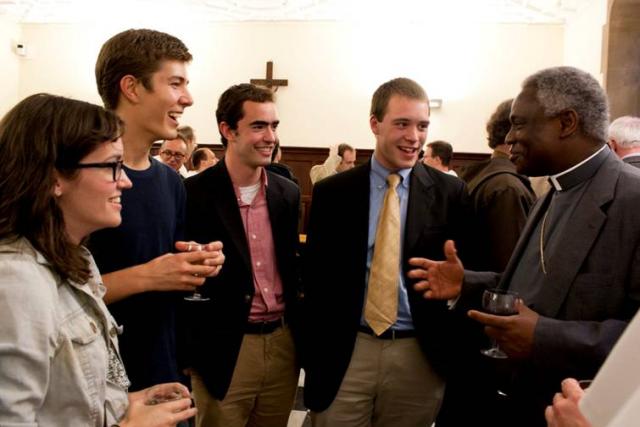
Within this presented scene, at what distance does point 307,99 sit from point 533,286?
875 centimetres

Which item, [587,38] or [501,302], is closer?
[501,302]

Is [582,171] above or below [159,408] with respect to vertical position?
above

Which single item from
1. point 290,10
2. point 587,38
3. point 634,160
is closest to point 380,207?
point 634,160

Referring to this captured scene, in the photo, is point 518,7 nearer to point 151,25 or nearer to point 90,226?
point 151,25

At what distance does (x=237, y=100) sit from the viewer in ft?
8.38

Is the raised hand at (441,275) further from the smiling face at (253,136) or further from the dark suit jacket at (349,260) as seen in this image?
the smiling face at (253,136)

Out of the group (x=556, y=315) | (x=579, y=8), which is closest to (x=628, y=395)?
(x=556, y=315)

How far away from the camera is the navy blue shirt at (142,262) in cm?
176

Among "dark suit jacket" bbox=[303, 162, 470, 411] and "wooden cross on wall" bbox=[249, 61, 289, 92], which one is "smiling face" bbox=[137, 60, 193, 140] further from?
"wooden cross on wall" bbox=[249, 61, 289, 92]

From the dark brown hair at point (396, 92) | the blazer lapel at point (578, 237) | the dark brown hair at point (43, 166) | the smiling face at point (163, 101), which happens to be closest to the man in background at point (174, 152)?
the dark brown hair at point (396, 92)

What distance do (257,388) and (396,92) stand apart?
1382mm

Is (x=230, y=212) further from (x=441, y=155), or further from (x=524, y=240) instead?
(x=441, y=155)

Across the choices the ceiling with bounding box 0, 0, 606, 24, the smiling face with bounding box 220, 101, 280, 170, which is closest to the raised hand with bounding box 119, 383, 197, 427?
the smiling face with bounding box 220, 101, 280, 170

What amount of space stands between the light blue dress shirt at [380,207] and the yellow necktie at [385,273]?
39mm
